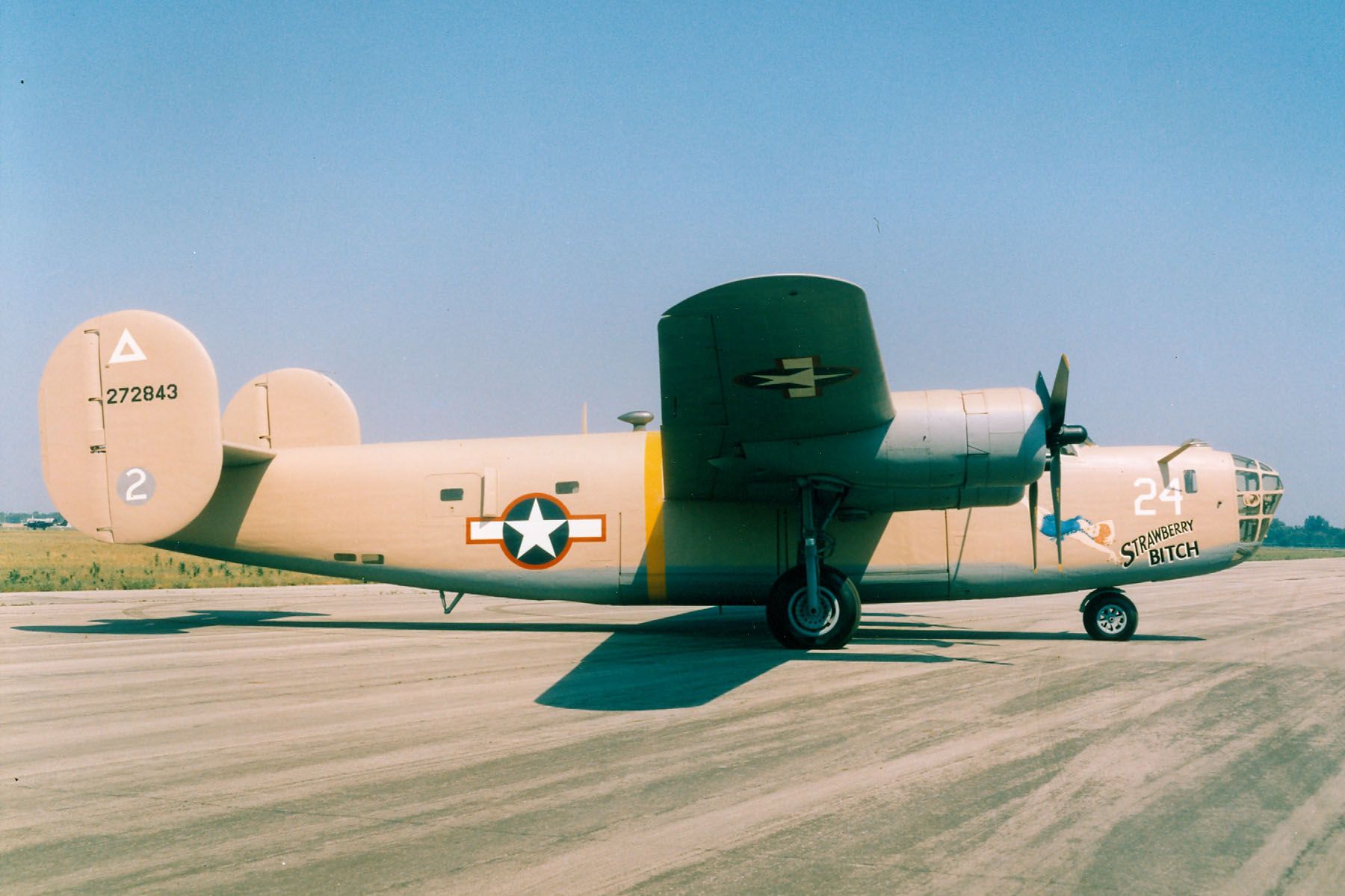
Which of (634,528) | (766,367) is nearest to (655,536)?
(634,528)

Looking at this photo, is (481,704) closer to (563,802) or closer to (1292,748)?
(563,802)

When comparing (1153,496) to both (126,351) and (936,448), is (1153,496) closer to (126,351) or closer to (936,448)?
(936,448)

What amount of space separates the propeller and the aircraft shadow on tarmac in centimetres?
214

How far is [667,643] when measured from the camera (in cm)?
1241

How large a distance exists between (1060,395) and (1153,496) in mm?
3505

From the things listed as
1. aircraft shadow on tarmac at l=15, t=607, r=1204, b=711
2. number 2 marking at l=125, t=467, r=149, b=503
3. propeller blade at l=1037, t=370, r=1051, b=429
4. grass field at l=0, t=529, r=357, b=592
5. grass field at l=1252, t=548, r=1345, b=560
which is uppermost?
propeller blade at l=1037, t=370, r=1051, b=429


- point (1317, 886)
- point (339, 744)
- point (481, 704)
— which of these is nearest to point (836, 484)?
point (481, 704)

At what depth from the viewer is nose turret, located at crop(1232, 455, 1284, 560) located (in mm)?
12992

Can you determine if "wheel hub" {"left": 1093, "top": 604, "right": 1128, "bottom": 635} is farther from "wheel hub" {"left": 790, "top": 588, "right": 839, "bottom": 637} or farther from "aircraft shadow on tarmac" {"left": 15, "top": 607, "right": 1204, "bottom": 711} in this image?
"wheel hub" {"left": 790, "top": 588, "right": 839, "bottom": 637}

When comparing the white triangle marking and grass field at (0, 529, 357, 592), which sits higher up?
the white triangle marking

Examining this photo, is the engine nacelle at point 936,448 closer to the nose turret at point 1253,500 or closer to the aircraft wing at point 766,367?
the aircraft wing at point 766,367

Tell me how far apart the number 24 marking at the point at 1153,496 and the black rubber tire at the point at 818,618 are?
15.6ft

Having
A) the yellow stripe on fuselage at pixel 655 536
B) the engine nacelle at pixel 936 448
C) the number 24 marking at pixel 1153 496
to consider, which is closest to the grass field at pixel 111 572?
the yellow stripe on fuselage at pixel 655 536

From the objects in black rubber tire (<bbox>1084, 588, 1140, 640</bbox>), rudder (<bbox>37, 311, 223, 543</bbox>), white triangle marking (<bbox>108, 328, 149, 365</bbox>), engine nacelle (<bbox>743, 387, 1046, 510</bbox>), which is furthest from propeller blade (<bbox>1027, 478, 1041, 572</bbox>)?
white triangle marking (<bbox>108, 328, 149, 365</bbox>)
